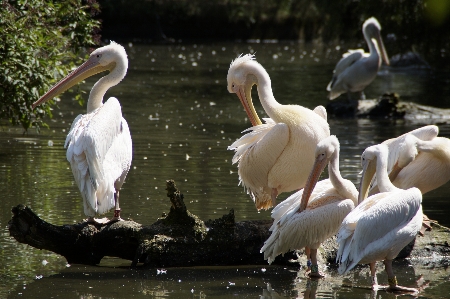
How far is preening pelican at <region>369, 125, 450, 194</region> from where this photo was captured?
280 inches

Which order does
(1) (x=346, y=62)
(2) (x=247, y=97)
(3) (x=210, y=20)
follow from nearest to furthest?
(2) (x=247, y=97), (1) (x=346, y=62), (3) (x=210, y=20)

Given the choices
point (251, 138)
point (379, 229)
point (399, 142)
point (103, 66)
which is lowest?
point (379, 229)

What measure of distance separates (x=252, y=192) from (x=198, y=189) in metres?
1.44

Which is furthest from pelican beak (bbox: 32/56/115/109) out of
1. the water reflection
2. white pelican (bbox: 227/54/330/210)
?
white pelican (bbox: 227/54/330/210)

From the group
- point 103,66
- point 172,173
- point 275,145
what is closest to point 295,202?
point 275,145

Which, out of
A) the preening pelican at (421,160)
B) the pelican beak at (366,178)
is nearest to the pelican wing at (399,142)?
the preening pelican at (421,160)

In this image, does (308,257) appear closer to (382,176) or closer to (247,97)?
(382,176)

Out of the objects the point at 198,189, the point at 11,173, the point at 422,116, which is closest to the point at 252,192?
the point at 198,189

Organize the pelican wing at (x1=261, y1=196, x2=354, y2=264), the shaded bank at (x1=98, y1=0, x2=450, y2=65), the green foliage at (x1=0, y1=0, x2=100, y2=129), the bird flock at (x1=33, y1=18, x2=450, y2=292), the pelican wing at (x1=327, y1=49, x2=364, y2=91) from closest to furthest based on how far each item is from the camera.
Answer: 1. the bird flock at (x1=33, y1=18, x2=450, y2=292)
2. the pelican wing at (x1=261, y1=196, x2=354, y2=264)
3. the green foliage at (x1=0, y1=0, x2=100, y2=129)
4. the pelican wing at (x1=327, y1=49, x2=364, y2=91)
5. the shaded bank at (x1=98, y1=0, x2=450, y2=65)

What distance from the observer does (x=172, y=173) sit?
32.1 feet

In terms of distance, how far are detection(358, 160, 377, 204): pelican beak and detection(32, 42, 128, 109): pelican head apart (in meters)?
2.63

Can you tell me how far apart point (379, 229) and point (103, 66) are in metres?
3.34

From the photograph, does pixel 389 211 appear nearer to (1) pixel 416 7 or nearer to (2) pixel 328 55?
(1) pixel 416 7

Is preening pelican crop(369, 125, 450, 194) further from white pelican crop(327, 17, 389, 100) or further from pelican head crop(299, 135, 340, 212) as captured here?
white pelican crop(327, 17, 389, 100)
